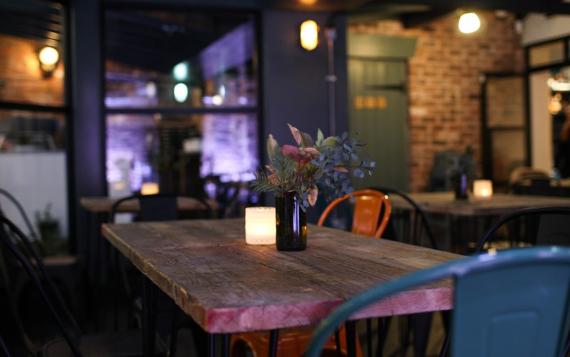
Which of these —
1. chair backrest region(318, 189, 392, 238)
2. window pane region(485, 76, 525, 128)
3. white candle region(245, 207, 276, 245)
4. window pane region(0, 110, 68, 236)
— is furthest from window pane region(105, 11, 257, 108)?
white candle region(245, 207, 276, 245)

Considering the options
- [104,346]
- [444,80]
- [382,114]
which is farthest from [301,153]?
[444,80]

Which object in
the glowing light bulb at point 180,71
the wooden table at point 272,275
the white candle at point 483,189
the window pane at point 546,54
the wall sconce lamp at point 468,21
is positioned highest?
the window pane at point 546,54

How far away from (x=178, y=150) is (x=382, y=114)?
2534 mm

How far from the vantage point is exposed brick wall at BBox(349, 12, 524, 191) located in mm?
8266

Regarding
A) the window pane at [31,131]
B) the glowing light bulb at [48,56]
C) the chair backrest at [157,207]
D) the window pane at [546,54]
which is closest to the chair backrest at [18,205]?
the window pane at [31,131]

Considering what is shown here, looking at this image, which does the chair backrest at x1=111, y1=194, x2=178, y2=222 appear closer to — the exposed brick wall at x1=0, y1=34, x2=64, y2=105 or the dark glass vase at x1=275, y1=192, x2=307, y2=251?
the dark glass vase at x1=275, y1=192, x2=307, y2=251

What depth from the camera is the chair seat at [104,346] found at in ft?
6.92

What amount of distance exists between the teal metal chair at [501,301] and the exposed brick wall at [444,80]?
717 cm

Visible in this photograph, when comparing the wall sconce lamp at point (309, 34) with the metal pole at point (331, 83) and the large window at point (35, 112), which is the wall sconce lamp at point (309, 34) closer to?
the metal pole at point (331, 83)

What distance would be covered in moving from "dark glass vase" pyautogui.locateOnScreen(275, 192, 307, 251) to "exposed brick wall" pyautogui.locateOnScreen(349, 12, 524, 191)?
6205 millimetres

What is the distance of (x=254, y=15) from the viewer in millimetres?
6566

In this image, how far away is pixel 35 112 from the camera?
5.50m

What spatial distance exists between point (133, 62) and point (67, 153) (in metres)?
0.97

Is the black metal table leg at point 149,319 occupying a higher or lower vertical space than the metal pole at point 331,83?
lower
